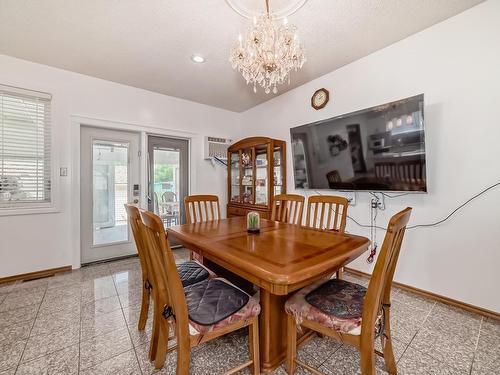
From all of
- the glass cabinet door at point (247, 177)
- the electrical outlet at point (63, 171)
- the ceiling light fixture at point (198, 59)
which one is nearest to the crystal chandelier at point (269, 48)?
the ceiling light fixture at point (198, 59)

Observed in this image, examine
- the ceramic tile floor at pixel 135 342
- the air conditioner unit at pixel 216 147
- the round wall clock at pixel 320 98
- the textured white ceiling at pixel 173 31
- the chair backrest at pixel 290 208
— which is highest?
the textured white ceiling at pixel 173 31

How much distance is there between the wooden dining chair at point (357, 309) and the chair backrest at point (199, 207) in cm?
159

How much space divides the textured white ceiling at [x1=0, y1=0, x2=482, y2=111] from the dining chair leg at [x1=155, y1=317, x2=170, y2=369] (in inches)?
92.5

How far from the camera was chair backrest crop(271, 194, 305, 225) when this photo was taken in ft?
7.84

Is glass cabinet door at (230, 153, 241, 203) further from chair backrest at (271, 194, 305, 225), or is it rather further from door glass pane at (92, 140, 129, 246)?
door glass pane at (92, 140, 129, 246)

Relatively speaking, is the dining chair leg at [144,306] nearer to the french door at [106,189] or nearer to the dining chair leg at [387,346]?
the dining chair leg at [387,346]

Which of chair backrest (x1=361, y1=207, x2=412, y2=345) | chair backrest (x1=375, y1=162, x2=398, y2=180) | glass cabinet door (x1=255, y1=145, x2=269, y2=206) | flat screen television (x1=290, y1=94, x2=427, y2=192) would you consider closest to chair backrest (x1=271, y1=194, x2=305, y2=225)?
flat screen television (x1=290, y1=94, x2=427, y2=192)

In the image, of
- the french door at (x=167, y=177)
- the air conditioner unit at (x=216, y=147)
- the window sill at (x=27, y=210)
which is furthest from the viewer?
the air conditioner unit at (x=216, y=147)

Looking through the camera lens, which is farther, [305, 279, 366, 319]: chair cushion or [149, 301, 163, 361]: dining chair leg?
[149, 301, 163, 361]: dining chair leg

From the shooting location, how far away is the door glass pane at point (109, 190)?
129 inches

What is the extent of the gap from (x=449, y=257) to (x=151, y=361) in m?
2.61

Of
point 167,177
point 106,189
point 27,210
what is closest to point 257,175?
point 167,177

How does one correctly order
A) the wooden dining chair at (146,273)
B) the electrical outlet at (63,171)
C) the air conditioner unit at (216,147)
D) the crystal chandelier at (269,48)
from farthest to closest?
the air conditioner unit at (216,147)
the electrical outlet at (63,171)
the crystal chandelier at (269,48)
the wooden dining chair at (146,273)

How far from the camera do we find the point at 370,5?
1884 millimetres
